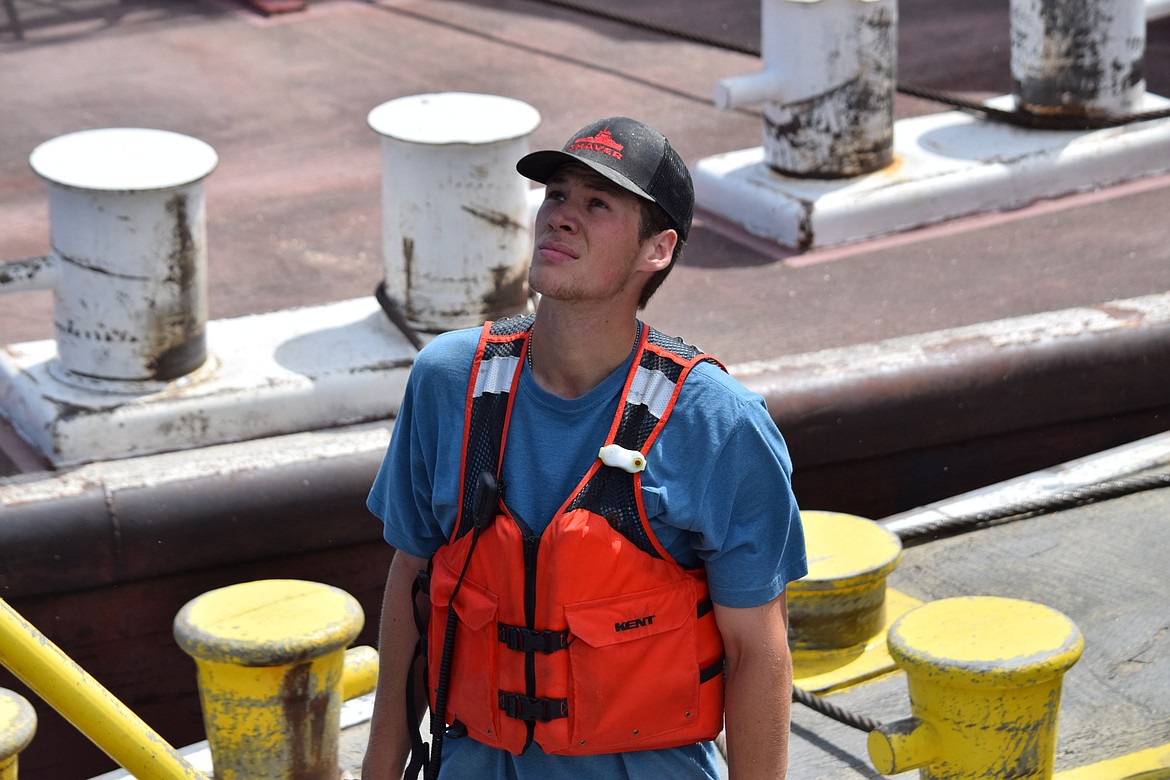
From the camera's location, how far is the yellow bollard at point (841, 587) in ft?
13.6

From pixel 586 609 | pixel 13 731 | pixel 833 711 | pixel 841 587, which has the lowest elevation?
pixel 833 711

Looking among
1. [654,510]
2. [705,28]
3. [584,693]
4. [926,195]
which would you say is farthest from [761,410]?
[705,28]

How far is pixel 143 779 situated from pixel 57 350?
2847mm

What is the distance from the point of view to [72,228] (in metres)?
4.66

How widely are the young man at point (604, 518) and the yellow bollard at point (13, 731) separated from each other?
1.25 metres

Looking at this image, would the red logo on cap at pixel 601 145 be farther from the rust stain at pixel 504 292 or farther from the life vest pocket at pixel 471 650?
the rust stain at pixel 504 292

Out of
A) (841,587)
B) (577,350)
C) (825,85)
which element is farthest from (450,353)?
(825,85)

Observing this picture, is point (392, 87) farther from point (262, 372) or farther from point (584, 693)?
point (584, 693)

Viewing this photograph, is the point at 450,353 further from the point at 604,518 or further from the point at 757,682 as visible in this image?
the point at 757,682

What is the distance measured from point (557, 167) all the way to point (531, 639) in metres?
0.67

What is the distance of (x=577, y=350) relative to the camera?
7.69 feet

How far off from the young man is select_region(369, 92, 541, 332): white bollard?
2651 mm

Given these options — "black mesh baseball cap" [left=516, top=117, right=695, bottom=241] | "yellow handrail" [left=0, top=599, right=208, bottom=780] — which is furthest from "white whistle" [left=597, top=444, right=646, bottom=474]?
"yellow handrail" [left=0, top=599, right=208, bottom=780]

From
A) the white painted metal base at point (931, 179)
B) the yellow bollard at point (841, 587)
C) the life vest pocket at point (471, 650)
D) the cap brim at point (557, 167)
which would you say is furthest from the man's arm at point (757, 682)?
the white painted metal base at point (931, 179)
